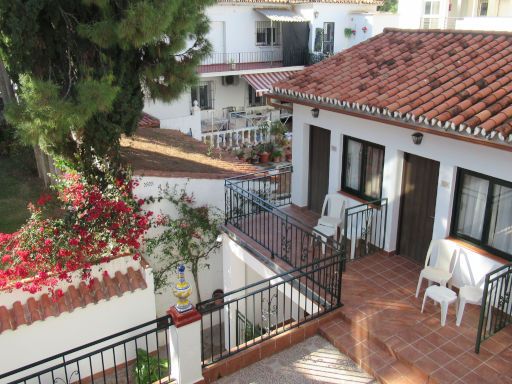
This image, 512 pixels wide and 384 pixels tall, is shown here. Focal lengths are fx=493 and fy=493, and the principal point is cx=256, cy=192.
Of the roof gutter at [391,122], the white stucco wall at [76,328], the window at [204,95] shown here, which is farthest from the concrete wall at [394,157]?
the window at [204,95]

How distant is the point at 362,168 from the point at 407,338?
17.0 ft

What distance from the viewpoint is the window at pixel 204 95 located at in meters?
32.9

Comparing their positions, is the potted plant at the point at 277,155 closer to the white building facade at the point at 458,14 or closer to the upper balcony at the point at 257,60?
the upper balcony at the point at 257,60

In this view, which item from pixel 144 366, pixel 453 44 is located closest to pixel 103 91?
pixel 144 366

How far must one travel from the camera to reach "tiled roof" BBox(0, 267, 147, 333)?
35.7 ft

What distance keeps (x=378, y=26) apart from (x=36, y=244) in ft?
104

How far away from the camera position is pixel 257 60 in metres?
35.2

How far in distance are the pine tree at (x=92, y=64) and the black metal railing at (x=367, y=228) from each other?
578 centimetres

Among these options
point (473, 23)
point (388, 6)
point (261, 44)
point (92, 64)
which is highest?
point (388, 6)

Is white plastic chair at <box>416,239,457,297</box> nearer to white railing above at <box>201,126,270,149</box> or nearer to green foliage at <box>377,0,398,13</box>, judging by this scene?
white railing above at <box>201,126,270,149</box>

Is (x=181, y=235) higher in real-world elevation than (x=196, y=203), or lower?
lower

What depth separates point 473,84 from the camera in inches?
430

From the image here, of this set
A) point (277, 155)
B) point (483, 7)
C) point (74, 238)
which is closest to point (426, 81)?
point (74, 238)

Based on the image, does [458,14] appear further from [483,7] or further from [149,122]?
[149,122]
